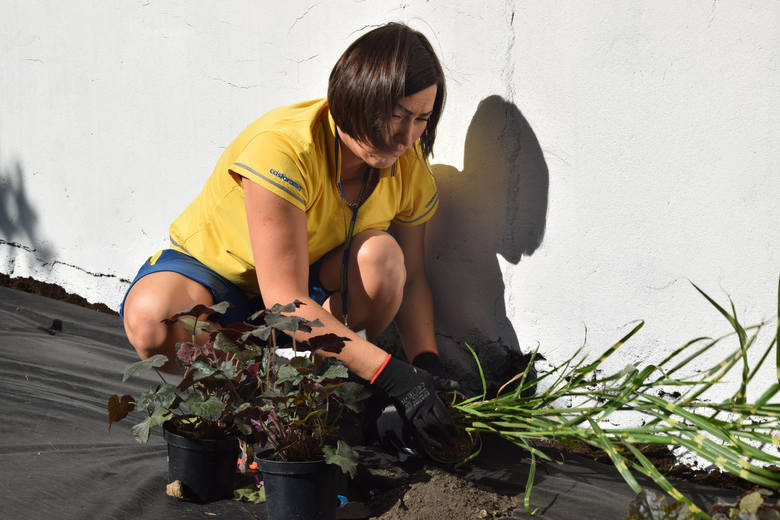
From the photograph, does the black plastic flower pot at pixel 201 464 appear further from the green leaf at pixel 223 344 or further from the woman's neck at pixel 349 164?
the woman's neck at pixel 349 164

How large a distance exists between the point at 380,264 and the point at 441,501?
685 millimetres

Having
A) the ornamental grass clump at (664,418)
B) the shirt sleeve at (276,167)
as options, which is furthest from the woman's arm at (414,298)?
the shirt sleeve at (276,167)

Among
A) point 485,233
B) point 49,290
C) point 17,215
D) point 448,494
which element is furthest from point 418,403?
point 17,215

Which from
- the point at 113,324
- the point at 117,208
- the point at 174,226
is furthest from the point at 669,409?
the point at 117,208

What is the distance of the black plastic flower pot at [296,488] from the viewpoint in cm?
127

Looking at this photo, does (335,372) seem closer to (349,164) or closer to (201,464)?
(201,464)

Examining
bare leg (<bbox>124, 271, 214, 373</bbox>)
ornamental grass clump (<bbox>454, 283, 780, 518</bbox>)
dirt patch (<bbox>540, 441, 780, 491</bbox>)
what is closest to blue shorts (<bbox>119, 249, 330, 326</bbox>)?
bare leg (<bbox>124, 271, 214, 373</bbox>)

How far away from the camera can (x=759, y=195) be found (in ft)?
5.17

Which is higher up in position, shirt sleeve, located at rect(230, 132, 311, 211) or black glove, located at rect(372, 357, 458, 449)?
shirt sleeve, located at rect(230, 132, 311, 211)

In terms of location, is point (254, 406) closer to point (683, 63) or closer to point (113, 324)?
point (683, 63)

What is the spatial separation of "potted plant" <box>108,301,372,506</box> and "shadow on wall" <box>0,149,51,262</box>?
98.7 inches

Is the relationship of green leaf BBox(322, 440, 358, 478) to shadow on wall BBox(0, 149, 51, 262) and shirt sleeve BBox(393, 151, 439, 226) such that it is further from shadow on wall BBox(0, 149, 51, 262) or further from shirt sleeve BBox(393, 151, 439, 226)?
shadow on wall BBox(0, 149, 51, 262)

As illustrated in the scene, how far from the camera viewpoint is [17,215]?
3.67 m

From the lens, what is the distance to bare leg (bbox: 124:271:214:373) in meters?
1.81
